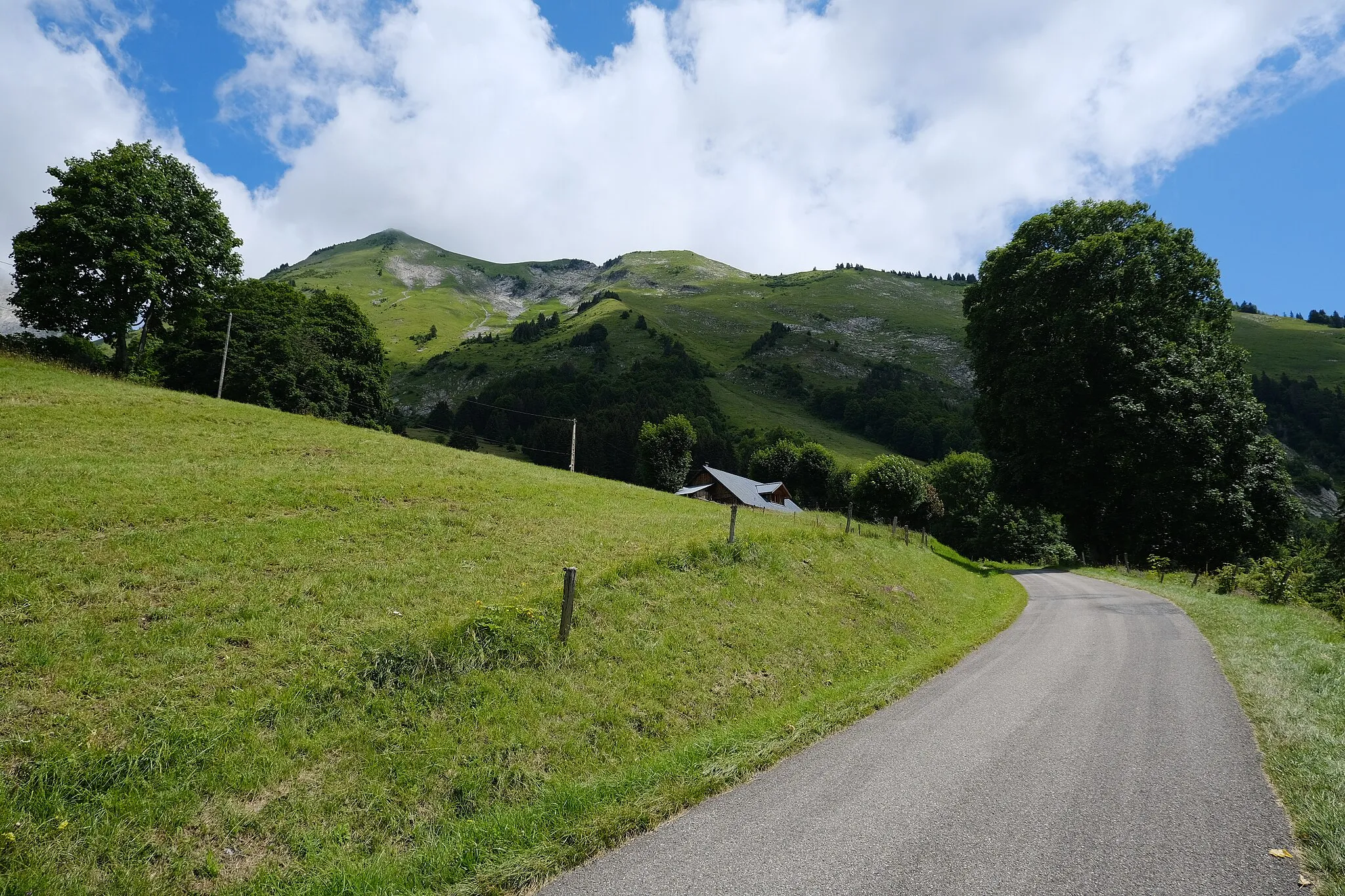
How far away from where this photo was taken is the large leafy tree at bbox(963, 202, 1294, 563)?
3394 cm

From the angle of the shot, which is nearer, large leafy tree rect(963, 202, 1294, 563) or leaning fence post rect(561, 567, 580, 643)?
leaning fence post rect(561, 567, 580, 643)

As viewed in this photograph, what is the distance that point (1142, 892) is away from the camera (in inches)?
194

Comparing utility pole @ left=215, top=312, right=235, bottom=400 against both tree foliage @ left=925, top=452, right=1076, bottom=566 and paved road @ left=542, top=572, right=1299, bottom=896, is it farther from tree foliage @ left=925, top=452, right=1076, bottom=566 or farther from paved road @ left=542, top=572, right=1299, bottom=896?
tree foliage @ left=925, top=452, right=1076, bottom=566

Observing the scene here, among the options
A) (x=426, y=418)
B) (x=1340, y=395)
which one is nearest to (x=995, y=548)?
(x=426, y=418)

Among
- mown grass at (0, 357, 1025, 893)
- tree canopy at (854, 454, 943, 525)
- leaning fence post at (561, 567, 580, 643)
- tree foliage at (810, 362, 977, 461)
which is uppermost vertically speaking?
tree foliage at (810, 362, 977, 461)

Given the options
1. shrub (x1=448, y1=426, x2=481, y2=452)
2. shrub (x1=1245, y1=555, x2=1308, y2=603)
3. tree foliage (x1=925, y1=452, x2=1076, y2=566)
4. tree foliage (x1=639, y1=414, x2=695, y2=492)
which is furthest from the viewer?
shrub (x1=448, y1=426, x2=481, y2=452)

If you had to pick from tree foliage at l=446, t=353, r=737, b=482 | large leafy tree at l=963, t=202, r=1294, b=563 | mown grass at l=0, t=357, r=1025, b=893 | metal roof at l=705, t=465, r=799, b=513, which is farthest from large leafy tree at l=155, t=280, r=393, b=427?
large leafy tree at l=963, t=202, r=1294, b=563

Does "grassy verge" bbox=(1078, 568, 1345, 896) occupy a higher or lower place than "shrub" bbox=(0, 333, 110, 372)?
lower

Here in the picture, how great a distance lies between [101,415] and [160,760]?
29227 millimetres

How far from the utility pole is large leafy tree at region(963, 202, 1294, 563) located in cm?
3437

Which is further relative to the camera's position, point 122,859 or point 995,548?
point 995,548

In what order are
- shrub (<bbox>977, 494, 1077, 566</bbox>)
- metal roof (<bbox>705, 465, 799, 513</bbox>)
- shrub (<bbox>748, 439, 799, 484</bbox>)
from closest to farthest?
shrub (<bbox>977, 494, 1077, 566</bbox>) < metal roof (<bbox>705, 465, 799, 513</bbox>) < shrub (<bbox>748, 439, 799, 484</bbox>)

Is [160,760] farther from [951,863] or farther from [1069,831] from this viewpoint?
[1069,831]

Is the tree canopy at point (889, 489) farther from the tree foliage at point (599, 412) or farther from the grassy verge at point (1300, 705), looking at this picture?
the tree foliage at point (599, 412)
